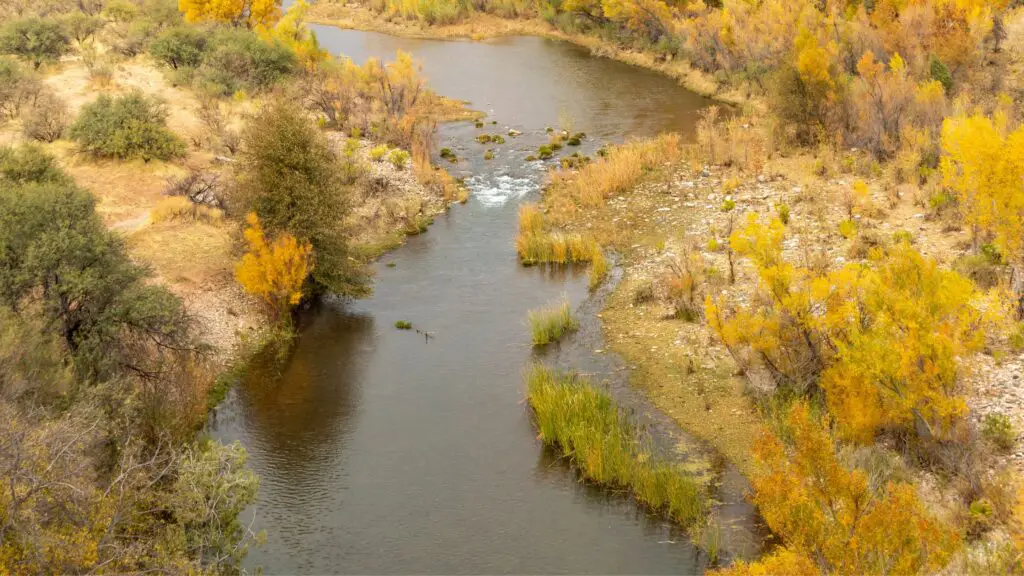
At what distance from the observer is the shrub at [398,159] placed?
109ft

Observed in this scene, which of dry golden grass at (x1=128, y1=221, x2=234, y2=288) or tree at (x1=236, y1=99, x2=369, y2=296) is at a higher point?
tree at (x1=236, y1=99, x2=369, y2=296)

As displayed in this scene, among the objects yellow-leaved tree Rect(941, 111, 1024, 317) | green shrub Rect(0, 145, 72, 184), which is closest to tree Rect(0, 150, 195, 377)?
green shrub Rect(0, 145, 72, 184)

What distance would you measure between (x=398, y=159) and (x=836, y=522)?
81.9 feet

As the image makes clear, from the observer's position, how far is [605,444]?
17188mm

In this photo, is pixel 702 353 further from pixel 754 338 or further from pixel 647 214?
pixel 647 214

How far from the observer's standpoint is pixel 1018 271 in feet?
63.9

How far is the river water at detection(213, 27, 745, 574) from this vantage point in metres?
15.3

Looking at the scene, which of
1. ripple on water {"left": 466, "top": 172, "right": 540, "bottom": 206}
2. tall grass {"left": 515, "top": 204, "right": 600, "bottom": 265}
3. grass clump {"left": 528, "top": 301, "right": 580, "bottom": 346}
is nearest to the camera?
grass clump {"left": 528, "top": 301, "right": 580, "bottom": 346}

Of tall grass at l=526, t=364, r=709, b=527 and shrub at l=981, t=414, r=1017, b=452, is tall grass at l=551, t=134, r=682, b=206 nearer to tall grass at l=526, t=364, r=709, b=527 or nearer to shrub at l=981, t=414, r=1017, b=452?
tall grass at l=526, t=364, r=709, b=527

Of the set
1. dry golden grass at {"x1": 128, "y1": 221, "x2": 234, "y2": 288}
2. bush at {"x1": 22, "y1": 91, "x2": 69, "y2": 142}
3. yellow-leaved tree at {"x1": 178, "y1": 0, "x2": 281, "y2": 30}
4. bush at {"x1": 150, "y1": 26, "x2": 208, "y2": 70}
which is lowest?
dry golden grass at {"x1": 128, "y1": 221, "x2": 234, "y2": 288}

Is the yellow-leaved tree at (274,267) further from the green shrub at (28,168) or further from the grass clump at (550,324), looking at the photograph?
the green shrub at (28,168)

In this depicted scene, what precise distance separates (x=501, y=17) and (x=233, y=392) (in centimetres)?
4611

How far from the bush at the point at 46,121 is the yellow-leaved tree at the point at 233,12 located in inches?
625

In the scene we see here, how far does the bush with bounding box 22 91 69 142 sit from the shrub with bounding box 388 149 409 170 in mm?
11997
